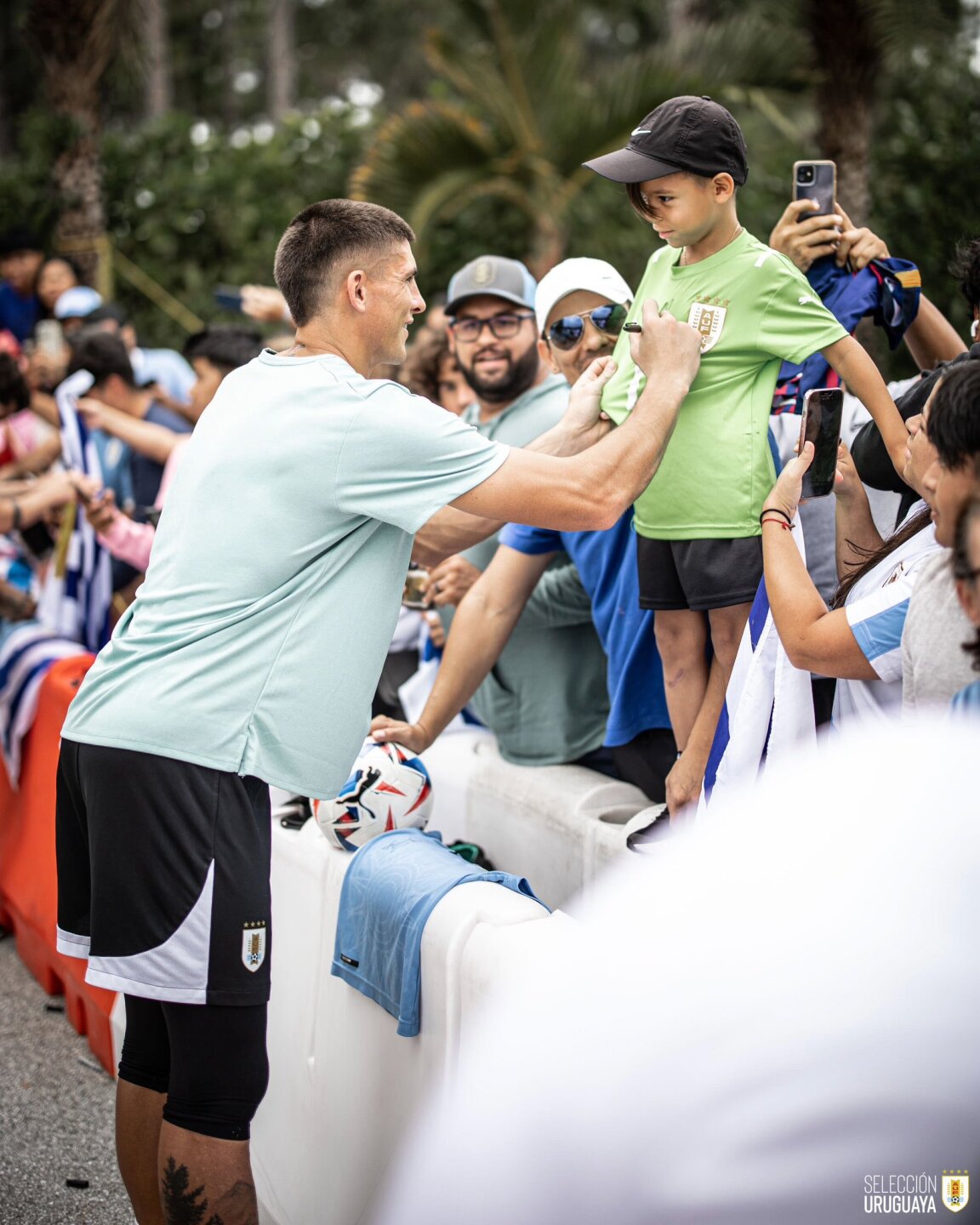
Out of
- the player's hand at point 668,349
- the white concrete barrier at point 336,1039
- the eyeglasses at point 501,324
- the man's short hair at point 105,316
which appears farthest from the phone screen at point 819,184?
the man's short hair at point 105,316

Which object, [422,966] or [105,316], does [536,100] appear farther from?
[422,966]

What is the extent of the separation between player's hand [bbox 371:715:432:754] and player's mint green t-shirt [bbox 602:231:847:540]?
0.92 m

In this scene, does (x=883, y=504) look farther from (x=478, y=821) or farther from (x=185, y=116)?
(x=185, y=116)

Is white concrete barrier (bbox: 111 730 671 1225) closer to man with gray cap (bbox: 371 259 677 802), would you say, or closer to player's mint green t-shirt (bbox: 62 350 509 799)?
man with gray cap (bbox: 371 259 677 802)

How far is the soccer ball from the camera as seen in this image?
3115mm

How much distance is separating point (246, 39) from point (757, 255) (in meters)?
34.3

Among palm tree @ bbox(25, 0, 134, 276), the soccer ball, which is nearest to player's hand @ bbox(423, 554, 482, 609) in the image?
the soccer ball

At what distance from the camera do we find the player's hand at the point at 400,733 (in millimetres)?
3373

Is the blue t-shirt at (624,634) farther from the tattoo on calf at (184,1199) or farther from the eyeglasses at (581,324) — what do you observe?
the tattoo on calf at (184,1199)

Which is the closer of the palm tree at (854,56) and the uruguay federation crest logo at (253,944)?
the uruguay federation crest logo at (253,944)

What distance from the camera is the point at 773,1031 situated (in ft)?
5.37

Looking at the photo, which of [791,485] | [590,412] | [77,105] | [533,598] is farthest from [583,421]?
[77,105]

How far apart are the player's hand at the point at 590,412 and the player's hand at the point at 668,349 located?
0.23 m

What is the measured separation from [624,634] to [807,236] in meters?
1.12
